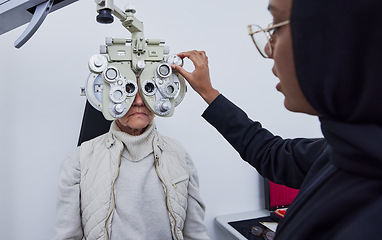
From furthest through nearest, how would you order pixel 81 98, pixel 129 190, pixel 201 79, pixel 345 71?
pixel 81 98 < pixel 129 190 < pixel 201 79 < pixel 345 71

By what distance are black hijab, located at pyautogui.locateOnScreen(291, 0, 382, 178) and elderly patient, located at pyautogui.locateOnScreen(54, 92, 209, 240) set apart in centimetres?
70

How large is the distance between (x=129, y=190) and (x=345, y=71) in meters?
0.82

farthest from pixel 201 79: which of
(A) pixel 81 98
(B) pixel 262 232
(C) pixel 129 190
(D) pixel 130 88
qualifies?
(B) pixel 262 232

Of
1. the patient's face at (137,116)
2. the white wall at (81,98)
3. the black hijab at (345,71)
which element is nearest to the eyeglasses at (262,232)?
the white wall at (81,98)

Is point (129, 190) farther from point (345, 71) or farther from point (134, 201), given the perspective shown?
point (345, 71)

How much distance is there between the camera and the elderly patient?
956 millimetres

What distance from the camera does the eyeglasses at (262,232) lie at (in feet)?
4.35

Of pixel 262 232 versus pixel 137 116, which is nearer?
pixel 137 116

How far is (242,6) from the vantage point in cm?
167

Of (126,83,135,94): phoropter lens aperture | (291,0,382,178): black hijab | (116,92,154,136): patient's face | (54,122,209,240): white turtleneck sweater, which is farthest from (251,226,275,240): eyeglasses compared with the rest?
(291,0,382,178): black hijab

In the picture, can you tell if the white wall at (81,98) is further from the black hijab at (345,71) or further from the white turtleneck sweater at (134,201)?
the black hijab at (345,71)

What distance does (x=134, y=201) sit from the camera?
3.26 ft

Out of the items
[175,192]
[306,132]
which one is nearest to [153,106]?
[175,192]

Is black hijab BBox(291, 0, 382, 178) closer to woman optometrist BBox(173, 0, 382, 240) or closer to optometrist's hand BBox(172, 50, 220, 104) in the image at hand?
woman optometrist BBox(173, 0, 382, 240)
